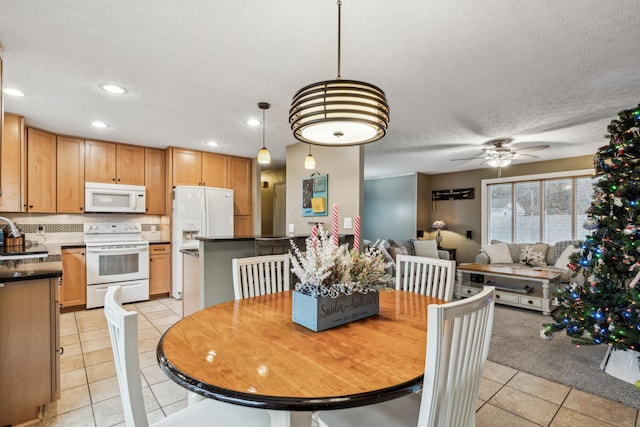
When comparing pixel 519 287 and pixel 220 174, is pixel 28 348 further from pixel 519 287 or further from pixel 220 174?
pixel 519 287

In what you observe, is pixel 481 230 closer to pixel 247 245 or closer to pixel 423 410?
pixel 247 245

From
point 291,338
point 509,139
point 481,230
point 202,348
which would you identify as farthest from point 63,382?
point 481,230

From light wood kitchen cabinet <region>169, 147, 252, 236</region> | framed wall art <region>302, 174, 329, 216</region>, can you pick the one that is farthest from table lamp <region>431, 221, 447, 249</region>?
light wood kitchen cabinet <region>169, 147, 252, 236</region>

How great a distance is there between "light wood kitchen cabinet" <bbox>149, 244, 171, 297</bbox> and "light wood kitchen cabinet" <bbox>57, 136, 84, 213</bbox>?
3.56 ft

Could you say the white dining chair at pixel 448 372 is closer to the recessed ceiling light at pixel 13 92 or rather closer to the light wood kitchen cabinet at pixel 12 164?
the recessed ceiling light at pixel 13 92

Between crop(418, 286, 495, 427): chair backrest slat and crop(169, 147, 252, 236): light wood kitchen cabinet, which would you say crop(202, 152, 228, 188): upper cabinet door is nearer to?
crop(169, 147, 252, 236): light wood kitchen cabinet

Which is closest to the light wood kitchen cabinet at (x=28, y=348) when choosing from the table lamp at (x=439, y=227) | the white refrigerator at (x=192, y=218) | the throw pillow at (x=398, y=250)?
the white refrigerator at (x=192, y=218)

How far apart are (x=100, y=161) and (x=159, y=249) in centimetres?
146

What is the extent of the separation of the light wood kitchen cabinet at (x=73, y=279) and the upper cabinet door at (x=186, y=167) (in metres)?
1.52

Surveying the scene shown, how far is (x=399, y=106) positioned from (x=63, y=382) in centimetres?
358

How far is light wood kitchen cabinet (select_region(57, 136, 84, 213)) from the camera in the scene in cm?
412

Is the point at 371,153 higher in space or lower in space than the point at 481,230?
higher

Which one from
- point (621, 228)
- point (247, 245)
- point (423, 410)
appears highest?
point (621, 228)

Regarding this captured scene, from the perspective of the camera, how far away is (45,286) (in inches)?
76.5
